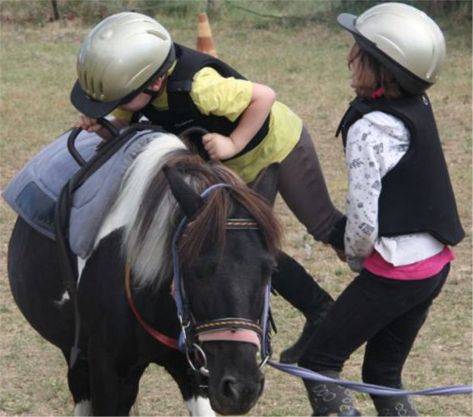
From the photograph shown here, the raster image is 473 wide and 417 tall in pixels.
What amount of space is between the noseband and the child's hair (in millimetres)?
714

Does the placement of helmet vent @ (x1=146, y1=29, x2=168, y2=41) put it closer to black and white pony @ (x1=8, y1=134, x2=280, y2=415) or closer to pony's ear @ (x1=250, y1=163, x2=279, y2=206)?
black and white pony @ (x1=8, y1=134, x2=280, y2=415)

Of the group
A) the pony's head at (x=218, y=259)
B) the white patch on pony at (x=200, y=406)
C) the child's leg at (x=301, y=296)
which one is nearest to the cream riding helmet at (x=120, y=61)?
the pony's head at (x=218, y=259)

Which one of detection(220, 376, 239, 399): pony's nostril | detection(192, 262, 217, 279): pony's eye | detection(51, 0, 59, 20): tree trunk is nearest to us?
detection(220, 376, 239, 399): pony's nostril

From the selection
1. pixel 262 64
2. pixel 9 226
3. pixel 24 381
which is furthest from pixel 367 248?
pixel 262 64

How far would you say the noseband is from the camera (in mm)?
2783

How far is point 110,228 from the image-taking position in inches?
131

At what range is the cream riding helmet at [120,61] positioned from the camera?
137 inches

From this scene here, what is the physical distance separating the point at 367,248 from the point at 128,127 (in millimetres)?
867

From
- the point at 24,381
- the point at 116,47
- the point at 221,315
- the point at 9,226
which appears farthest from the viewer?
the point at 9,226

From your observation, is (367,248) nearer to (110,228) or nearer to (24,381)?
(110,228)

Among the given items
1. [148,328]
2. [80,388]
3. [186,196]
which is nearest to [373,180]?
[186,196]

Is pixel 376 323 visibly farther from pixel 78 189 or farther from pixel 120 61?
pixel 120 61

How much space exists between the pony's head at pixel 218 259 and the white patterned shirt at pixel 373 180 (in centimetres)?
47

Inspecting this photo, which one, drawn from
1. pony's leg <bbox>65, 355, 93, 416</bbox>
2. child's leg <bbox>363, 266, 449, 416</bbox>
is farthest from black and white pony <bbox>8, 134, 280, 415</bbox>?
child's leg <bbox>363, 266, 449, 416</bbox>
